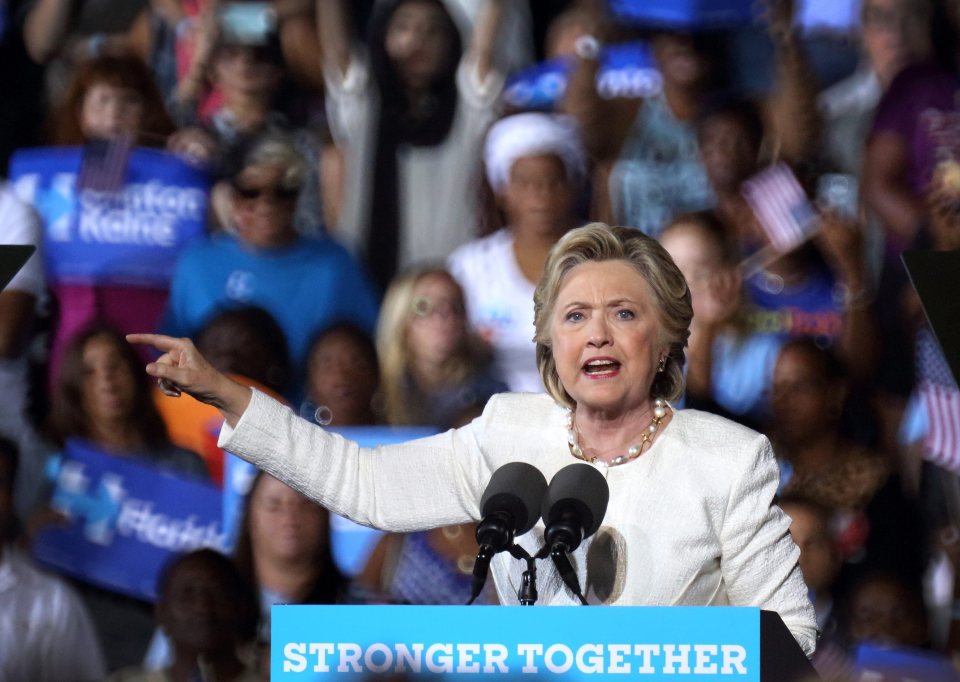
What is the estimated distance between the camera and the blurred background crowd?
166 inches

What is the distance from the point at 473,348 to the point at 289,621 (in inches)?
107

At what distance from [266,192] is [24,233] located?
2.29ft

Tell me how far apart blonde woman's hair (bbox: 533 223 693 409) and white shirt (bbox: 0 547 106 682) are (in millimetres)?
2415

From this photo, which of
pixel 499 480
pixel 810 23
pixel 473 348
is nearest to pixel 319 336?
pixel 473 348

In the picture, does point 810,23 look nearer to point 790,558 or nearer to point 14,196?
point 14,196

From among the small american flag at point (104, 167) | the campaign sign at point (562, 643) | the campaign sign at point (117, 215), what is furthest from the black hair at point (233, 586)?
the campaign sign at point (562, 643)

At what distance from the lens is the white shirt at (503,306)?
14.1 feet

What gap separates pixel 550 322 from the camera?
7.27ft

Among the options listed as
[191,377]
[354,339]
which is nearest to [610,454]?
[191,377]

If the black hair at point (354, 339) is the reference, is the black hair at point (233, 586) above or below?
below

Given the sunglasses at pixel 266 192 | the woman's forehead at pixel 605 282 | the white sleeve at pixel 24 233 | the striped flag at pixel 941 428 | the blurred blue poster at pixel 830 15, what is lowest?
the woman's forehead at pixel 605 282

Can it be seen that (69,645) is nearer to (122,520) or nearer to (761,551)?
(122,520)

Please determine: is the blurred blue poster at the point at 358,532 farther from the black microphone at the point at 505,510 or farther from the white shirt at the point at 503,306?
the black microphone at the point at 505,510

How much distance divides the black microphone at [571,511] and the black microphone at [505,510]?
2 centimetres
